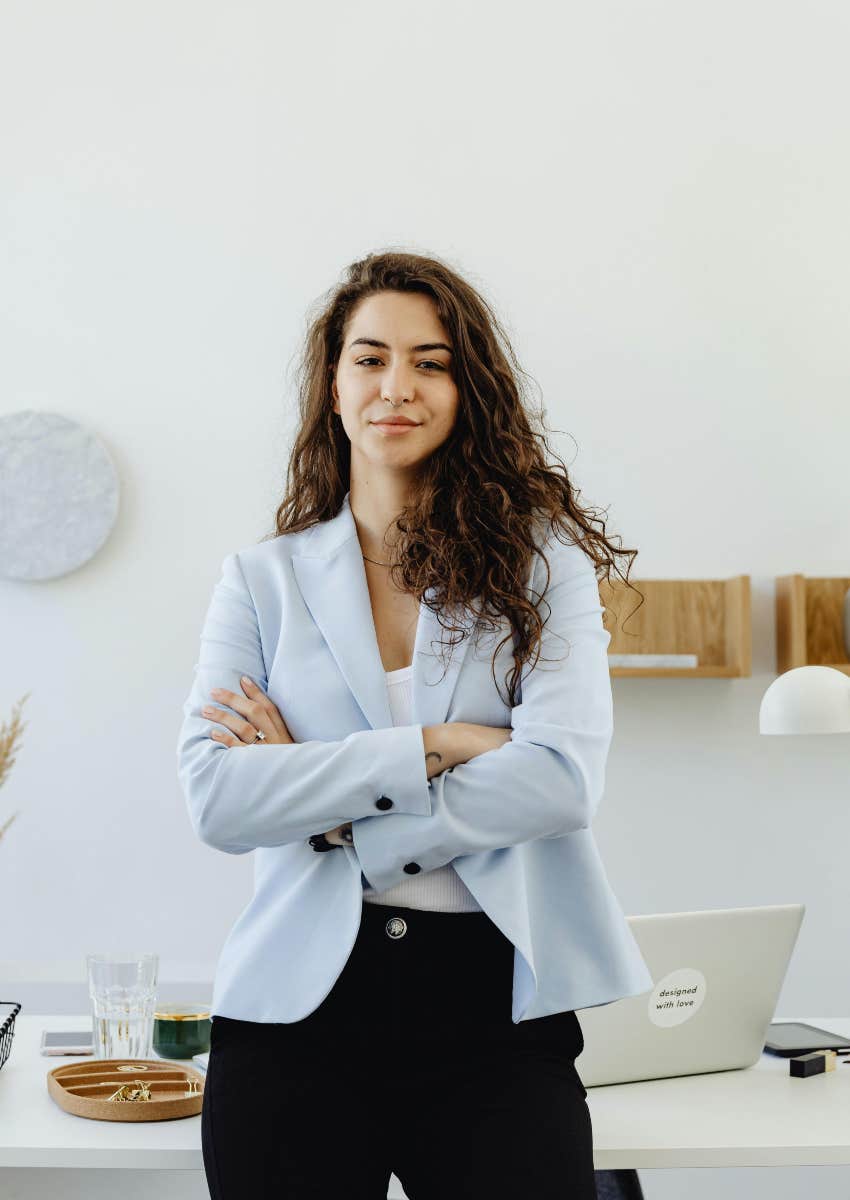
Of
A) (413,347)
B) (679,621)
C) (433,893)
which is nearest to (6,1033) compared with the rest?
(433,893)

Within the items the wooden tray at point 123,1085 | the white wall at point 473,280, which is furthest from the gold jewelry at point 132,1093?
the white wall at point 473,280

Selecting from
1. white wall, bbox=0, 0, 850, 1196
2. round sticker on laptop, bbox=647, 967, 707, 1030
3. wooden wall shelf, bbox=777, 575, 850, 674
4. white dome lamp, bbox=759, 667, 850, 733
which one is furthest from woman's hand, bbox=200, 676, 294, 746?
wooden wall shelf, bbox=777, 575, 850, 674

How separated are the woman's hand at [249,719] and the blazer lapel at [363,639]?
0.11 meters

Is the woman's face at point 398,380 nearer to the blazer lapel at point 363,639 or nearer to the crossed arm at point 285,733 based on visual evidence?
the blazer lapel at point 363,639


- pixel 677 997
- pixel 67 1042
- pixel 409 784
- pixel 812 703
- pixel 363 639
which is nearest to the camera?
pixel 409 784

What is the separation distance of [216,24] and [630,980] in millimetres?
2820

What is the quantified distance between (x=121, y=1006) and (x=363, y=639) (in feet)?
2.04

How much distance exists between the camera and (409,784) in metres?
1.58

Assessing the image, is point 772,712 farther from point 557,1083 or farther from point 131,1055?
point 131,1055

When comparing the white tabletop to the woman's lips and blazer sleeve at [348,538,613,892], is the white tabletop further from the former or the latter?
the woman's lips

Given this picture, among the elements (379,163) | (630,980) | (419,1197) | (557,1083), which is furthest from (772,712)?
(379,163)

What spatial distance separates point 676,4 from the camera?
3.44 m

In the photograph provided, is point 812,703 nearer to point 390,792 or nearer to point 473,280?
point 390,792

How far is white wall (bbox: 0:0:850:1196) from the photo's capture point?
338cm
